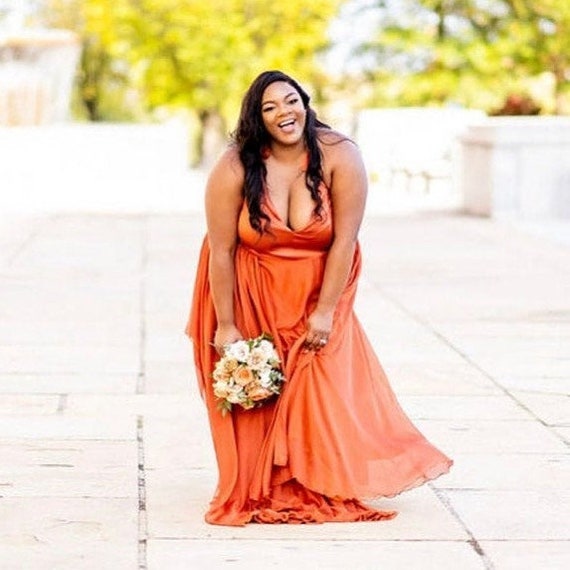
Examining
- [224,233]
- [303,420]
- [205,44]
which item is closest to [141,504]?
[303,420]

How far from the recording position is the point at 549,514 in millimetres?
6832

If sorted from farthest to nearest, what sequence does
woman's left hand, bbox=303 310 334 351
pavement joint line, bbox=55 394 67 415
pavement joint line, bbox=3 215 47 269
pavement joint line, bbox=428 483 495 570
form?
pavement joint line, bbox=3 215 47 269 < pavement joint line, bbox=55 394 67 415 < woman's left hand, bbox=303 310 334 351 < pavement joint line, bbox=428 483 495 570

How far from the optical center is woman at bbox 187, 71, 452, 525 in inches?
259

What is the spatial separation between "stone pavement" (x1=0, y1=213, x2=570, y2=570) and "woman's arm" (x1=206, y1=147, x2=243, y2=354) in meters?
0.69

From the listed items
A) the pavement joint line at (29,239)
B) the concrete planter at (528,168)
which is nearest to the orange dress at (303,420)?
the pavement joint line at (29,239)

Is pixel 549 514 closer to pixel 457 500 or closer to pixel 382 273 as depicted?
pixel 457 500

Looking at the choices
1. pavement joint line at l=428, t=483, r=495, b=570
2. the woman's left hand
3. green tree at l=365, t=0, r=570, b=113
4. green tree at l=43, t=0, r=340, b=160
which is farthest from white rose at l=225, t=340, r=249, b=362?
green tree at l=43, t=0, r=340, b=160

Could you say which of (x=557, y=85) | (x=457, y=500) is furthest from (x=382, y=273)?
(x=557, y=85)

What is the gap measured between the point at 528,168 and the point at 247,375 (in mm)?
16600

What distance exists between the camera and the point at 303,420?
6605 mm

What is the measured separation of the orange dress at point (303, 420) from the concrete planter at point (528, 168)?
52.1ft

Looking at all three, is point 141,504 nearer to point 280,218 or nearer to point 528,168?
point 280,218

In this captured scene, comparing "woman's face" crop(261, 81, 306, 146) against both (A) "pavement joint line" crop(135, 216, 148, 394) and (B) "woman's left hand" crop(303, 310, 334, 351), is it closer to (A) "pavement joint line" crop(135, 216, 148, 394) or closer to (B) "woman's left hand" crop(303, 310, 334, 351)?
(B) "woman's left hand" crop(303, 310, 334, 351)

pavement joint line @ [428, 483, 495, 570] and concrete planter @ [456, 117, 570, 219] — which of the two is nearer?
pavement joint line @ [428, 483, 495, 570]
